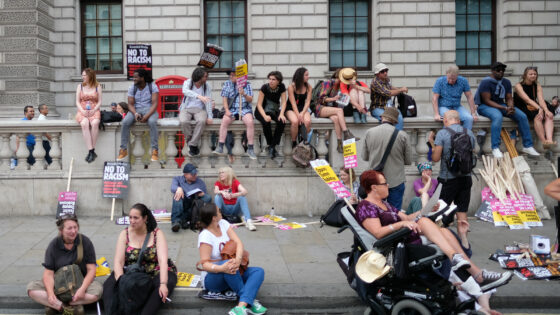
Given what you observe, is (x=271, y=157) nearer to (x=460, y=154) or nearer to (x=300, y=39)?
(x=460, y=154)

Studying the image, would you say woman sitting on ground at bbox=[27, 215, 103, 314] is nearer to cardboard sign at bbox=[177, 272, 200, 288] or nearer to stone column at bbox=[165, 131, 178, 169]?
cardboard sign at bbox=[177, 272, 200, 288]

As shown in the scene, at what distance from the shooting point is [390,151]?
8031 millimetres

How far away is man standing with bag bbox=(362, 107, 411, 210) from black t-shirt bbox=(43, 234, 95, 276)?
396 cm

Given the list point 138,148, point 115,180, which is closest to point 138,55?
point 138,148

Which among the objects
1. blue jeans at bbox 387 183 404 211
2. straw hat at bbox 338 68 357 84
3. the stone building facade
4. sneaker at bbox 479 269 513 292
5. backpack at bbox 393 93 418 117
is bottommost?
sneaker at bbox 479 269 513 292

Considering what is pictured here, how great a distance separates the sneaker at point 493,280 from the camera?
5.86 metres

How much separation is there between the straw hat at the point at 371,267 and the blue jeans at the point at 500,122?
5.98 metres

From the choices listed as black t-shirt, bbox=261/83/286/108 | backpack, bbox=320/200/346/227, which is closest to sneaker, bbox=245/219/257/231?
backpack, bbox=320/200/346/227

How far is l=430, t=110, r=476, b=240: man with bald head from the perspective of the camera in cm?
805

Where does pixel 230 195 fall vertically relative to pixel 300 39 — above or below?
below

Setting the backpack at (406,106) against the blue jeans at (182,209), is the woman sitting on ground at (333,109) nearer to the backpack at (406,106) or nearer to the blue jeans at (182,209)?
the backpack at (406,106)

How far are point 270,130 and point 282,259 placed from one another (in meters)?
3.29

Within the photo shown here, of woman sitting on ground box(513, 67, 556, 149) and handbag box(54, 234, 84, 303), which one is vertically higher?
woman sitting on ground box(513, 67, 556, 149)

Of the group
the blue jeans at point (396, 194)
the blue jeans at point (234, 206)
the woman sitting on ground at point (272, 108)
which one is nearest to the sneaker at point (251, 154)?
the woman sitting on ground at point (272, 108)
